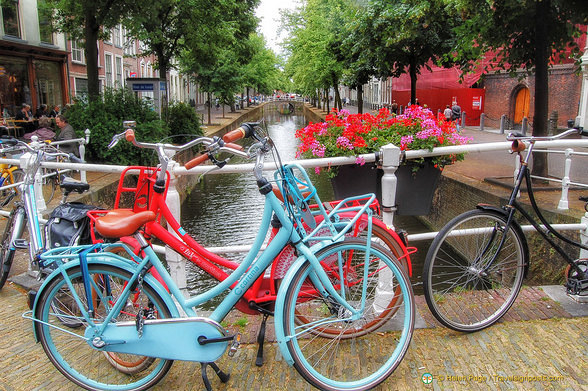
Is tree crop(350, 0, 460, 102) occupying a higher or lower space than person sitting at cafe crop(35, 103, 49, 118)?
higher

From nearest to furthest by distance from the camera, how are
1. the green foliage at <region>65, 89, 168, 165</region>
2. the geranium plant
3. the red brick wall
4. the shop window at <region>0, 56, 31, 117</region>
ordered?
1. the geranium plant
2. the green foliage at <region>65, 89, 168, 165</region>
3. the shop window at <region>0, 56, 31, 117</region>
4. the red brick wall

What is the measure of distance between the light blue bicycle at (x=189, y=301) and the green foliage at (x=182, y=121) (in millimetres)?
15442

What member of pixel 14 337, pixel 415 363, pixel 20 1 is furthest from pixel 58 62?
pixel 415 363

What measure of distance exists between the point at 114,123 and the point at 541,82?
30.1 ft

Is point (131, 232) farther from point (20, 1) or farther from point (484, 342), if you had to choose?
point (20, 1)

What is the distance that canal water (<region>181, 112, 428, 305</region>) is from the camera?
885cm

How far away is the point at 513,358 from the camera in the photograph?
2.94 metres

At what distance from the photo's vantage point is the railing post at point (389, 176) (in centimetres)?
328

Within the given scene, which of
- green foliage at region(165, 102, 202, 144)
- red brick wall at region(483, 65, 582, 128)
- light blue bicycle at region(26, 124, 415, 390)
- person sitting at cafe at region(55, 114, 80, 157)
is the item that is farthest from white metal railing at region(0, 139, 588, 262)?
red brick wall at region(483, 65, 582, 128)

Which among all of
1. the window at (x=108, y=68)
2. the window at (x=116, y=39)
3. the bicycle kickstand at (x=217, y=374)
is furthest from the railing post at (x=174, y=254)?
the window at (x=116, y=39)

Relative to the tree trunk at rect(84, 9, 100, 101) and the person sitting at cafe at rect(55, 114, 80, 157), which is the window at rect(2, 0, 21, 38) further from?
the person sitting at cafe at rect(55, 114, 80, 157)

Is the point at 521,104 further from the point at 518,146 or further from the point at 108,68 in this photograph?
the point at 108,68

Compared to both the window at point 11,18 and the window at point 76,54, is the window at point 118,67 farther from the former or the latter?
the window at point 11,18

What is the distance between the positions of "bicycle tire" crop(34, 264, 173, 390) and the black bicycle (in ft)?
5.53
